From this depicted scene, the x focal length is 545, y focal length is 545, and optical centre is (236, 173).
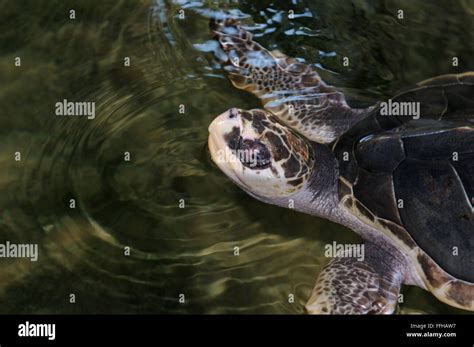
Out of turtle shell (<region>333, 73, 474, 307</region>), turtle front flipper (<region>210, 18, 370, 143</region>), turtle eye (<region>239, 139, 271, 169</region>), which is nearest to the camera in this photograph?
turtle shell (<region>333, 73, 474, 307</region>)

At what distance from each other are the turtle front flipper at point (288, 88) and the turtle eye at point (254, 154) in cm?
65

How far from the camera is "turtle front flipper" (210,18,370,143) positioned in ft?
12.2

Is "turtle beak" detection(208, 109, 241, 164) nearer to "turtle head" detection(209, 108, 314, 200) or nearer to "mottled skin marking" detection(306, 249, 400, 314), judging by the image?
"turtle head" detection(209, 108, 314, 200)

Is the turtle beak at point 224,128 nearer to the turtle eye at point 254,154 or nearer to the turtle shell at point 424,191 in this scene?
the turtle eye at point 254,154

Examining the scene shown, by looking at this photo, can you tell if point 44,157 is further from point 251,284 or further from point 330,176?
point 330,176

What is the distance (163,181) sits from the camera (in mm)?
3471

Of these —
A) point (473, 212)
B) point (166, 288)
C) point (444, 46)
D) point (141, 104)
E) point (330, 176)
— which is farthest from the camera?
point (444, 46)

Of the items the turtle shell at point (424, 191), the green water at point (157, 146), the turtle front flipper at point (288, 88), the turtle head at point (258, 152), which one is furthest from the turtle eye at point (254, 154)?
the turtle front flipper at point (288, 88)

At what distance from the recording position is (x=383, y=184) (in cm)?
309

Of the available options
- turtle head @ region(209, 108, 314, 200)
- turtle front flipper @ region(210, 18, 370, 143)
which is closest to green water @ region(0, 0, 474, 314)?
turtle front flipper @ region(210, 18, 370, 143)

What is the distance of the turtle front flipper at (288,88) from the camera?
3.73 m

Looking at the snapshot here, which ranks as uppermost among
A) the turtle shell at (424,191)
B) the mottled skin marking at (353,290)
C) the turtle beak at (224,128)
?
the turtle beak at (224,128)
